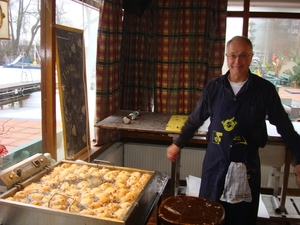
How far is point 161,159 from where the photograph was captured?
3.74 meters

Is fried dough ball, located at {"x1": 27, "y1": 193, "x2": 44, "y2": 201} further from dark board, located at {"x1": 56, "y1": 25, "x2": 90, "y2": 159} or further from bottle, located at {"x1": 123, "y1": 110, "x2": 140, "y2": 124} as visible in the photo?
bottle, located at {"x1": 123, "y1": 110, "x2": 140, "y2": 124}

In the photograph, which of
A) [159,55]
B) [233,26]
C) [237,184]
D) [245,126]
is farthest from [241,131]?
[233,26]

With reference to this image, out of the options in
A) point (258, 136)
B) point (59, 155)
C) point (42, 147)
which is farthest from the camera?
point (59, 155)

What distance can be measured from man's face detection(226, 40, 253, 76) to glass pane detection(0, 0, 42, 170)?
4.49ft

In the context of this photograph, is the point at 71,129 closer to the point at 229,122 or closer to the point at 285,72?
the point at 229,122

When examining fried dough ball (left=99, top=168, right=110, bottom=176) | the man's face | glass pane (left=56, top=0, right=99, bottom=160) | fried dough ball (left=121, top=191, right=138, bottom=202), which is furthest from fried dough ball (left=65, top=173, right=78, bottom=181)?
the man's face

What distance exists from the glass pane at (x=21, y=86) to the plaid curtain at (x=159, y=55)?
94 cm

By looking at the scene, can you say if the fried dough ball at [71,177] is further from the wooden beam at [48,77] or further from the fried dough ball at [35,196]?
the wooden beam at [48,77]

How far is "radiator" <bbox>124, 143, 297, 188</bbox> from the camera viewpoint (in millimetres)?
3615

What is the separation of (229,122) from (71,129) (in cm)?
130

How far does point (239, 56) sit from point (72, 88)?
1.34 m

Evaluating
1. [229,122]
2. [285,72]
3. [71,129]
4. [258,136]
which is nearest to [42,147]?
[71,129]

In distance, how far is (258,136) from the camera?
71.7 inches

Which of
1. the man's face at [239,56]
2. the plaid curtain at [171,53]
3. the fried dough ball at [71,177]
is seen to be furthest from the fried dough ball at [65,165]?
the plaid curtain at [171,53]
